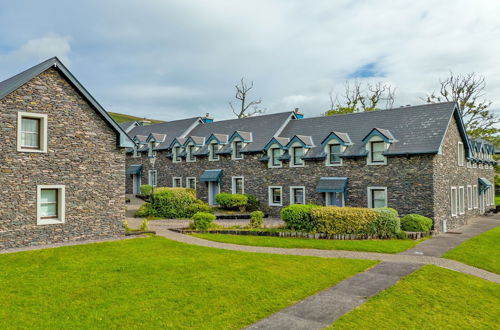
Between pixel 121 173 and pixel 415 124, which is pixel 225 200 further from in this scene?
pixel 415 124

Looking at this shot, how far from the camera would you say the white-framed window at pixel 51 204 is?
15.9m

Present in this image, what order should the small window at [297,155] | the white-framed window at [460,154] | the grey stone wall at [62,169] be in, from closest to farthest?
the grey stone wall at [62,169]
the white-framed window at [460,154]
the small window at [297,155]

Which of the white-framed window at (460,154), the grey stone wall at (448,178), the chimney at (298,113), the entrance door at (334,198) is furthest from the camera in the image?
the chimney at (298,113)

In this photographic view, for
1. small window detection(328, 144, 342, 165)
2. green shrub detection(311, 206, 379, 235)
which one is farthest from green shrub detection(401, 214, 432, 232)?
small window detection(328, 144, 342, 165)

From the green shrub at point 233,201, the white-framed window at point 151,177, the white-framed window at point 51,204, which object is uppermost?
the white-framed window at point 151,177

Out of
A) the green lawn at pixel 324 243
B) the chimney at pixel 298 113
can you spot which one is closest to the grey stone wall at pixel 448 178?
the green lawn at pixel 324 243

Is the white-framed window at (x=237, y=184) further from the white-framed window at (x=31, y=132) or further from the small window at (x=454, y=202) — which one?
the white-framed window at (x=31, y=132)

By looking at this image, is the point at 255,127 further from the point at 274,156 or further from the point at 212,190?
the point at 212,190

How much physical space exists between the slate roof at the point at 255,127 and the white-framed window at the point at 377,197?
31.4 feet

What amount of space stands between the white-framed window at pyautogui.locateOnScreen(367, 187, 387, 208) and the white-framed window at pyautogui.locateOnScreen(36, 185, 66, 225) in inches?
705

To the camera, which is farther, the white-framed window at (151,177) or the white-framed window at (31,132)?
the white-framed window at (151,177)

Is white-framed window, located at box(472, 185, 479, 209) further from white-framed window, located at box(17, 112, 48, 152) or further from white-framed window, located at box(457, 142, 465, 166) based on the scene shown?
white-framed window, located at box(17, 112, 48, 152)

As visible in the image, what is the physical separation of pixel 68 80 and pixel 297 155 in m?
16.6

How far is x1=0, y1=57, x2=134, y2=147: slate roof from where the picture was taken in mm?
15148
